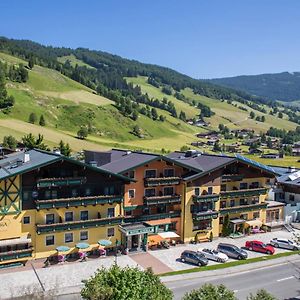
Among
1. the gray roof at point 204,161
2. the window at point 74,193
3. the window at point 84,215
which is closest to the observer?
the window at point 74,193

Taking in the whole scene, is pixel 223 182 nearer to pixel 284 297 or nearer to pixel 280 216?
pixel 280 216

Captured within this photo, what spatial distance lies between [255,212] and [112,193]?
81.9 ft

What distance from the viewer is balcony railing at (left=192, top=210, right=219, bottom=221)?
58.9 metres

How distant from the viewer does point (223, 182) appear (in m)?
63.4

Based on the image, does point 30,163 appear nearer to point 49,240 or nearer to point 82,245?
point 49,240

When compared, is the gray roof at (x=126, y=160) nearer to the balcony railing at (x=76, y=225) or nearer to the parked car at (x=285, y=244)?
the balcony railing at (x=76, y=225)

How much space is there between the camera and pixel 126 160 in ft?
197

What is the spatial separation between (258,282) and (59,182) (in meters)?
24.5

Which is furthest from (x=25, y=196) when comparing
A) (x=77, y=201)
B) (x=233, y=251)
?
(x=233, y=251)

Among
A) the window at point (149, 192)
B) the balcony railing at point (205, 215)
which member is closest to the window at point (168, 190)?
the window at point (149, 192)

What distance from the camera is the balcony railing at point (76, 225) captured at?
48688 millimetres

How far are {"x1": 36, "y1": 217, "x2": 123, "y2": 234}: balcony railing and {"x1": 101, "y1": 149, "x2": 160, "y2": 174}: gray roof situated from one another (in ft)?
20.8

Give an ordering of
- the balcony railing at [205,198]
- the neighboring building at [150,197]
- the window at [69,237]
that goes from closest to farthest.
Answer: the window at [69,237] → the neighboring building at [150,197] → the balcony railing at [205,198]

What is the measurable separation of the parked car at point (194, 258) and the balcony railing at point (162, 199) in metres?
8.14
